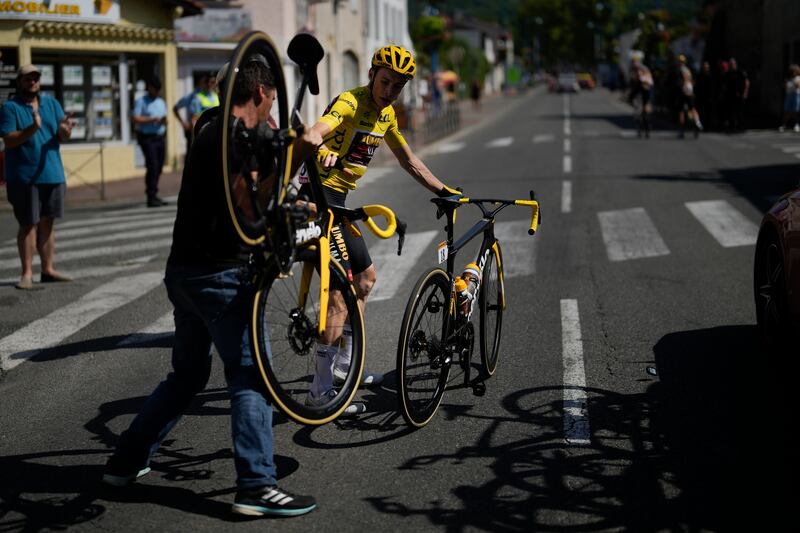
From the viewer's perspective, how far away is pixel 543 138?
30.8 metres

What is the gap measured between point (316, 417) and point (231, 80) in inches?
55.5

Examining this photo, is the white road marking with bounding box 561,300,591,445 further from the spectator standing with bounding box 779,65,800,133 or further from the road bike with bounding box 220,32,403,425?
the spectator standing with bounding box 779,65,800,133

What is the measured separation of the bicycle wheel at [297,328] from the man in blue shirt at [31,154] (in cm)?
497

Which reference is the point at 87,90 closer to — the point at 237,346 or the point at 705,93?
the point at 237,346

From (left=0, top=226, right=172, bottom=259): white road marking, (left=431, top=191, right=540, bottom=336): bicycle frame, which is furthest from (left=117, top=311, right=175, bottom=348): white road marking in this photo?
(left=0, top=226, right=172, bottom=259): white road marking

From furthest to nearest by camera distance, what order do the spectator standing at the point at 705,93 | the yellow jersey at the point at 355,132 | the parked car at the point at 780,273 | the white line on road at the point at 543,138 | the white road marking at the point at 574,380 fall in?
the spectator standing at the point at 705,93, the white line on road at the point at 543,138, the parked car at the point at 780,273, the yellow jersey at the point at 355,132, the white road marking at the point at 574,380

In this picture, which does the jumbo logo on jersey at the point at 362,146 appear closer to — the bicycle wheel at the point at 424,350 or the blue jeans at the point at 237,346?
the bicycle wheel at the point at 424,350

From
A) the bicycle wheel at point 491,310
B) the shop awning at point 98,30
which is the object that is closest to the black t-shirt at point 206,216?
the bicycle wheel at point 491,310

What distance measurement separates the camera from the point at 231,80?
383cm

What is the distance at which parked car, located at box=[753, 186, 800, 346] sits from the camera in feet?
18.7

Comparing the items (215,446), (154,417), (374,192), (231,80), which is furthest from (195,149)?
(374,192)

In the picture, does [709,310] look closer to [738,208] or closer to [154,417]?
[154,417]

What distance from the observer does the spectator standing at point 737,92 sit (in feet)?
94.3

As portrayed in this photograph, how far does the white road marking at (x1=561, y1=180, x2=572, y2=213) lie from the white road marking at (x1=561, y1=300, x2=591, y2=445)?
6.20m
